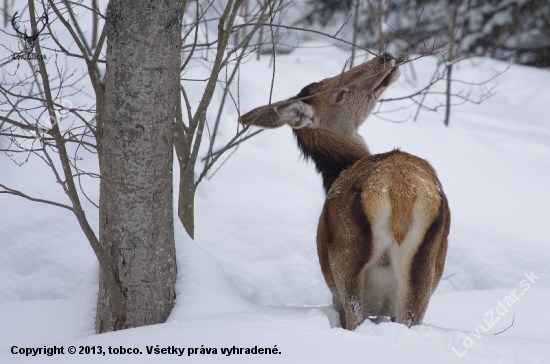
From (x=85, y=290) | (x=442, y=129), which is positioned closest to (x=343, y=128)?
(x=85, y=290)

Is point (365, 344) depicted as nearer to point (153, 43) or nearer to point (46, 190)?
point (153, 43)

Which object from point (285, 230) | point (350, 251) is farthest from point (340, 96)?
point (285, 230)

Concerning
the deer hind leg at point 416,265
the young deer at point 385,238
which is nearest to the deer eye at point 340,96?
the young deer at point 385,238

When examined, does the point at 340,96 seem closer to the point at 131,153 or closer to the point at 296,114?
the point at 296,114

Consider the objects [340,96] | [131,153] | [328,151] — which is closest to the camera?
[131,153]

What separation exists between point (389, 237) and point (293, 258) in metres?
3.19

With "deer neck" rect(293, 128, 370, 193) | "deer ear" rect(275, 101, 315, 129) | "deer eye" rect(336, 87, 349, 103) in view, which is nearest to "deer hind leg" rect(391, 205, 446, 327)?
"deer neck" rect(293, 128, 370, 193)

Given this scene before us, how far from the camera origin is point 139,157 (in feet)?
10.3

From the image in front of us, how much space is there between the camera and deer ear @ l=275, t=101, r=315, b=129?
407cm

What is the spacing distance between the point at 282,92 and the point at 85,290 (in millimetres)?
5458

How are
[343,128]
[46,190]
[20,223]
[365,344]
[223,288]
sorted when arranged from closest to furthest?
1. [365,344]
2. [223,288]
3. [343,128]
4. [20,223]
5. [46,190]

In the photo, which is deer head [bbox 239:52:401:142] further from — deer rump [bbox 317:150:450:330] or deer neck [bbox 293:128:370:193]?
deer rump [bbox 317:150:450:330]

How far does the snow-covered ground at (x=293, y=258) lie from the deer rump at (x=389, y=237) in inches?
8.3

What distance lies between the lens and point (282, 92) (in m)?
8.50
